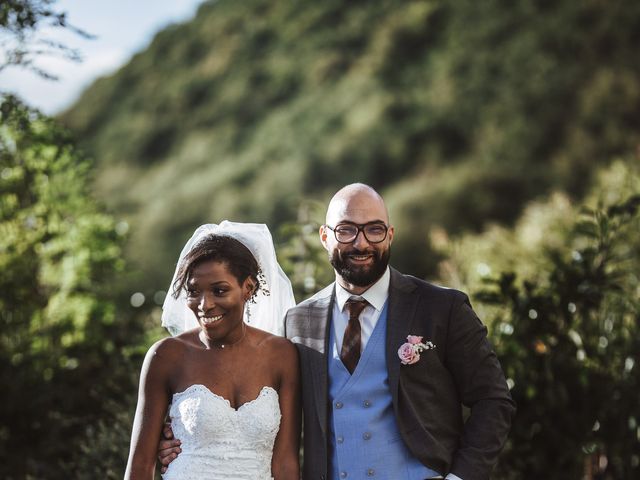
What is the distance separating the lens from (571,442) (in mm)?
4945

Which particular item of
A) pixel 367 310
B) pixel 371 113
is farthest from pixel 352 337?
pixel 371 113

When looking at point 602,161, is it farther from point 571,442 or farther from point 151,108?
point 151,108

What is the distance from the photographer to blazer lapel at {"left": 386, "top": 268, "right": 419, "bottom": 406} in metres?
3.12

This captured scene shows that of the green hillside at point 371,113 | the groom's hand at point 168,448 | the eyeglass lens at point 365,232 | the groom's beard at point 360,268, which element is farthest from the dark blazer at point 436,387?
the green hillside at point 371,113

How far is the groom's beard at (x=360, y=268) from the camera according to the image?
10.5 ft

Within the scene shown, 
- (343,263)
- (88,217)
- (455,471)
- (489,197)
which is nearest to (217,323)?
(343,263)

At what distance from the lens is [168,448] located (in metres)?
3.10

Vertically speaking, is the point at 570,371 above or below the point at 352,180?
below

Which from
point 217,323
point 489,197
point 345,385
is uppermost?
point 489,197

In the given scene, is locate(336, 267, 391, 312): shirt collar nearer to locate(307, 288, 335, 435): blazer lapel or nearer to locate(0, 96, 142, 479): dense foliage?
locate(307, 288, 335, 435): blazer lapel

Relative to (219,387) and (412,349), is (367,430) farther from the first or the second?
(219,387)

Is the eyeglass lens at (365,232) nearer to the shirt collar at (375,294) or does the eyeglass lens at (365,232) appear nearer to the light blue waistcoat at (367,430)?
the shirt collar at (375,294)

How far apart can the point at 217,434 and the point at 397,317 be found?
83 cm

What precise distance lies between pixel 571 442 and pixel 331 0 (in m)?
16.5
